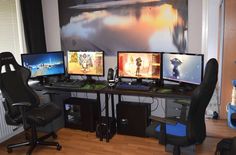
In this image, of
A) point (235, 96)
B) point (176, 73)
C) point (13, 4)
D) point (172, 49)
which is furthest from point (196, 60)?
point (13, 4)

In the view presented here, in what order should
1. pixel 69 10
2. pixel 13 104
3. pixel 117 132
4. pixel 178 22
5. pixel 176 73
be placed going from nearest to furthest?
pixel 13 104 → pixel 176 73 → pixel 178 22 → pixel 117 132 → pixel 69 10

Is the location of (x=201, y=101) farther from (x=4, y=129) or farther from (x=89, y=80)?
(x=4, y=129)

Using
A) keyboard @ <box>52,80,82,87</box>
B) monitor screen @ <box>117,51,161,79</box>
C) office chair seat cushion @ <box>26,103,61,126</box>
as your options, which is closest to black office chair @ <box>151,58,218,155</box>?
monitor screen @ <box>117,51,161,79</box>

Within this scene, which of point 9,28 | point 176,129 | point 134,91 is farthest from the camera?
point 9,28

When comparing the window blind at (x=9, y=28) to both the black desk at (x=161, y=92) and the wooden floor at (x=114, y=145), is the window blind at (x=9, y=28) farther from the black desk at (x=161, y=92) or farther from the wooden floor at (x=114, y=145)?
the black desk at (x=161, y=92)

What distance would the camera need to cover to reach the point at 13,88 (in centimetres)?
298

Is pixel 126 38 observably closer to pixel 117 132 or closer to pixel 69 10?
pixel 69 10

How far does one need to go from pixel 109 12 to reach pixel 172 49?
3.35 ft

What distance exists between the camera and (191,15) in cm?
329

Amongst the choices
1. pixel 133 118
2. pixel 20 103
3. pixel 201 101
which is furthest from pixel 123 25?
pixel 201 101

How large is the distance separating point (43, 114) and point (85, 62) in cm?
96

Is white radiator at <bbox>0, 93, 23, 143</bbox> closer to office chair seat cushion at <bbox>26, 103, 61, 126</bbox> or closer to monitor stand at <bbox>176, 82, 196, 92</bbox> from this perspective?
office chair seat cushion at <bbox>26, 103, 61, 126</bbox>

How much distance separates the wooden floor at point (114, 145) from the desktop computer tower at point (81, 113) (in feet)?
0.36

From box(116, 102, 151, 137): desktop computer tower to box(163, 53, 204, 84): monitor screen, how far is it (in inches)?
20.0
